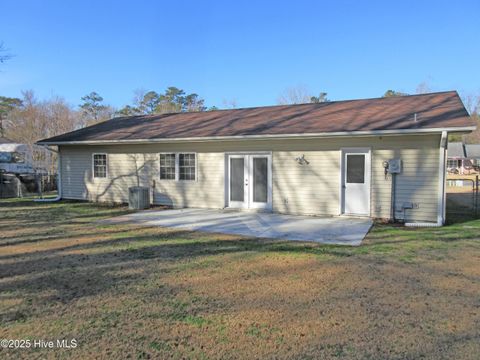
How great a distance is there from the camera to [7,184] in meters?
16.8

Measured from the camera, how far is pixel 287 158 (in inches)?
420

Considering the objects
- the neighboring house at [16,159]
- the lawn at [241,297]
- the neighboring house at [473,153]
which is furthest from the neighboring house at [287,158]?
the neighboring house at [473,153]

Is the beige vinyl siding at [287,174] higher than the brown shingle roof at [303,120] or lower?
lower

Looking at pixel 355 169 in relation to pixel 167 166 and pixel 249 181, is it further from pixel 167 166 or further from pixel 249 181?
pixel 167 166

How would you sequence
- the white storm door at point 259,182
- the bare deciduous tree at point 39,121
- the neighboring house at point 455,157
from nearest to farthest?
the white storm door at point 259,182, the bare deciduous tree at point 39,121, the neighboring house at point 455,157

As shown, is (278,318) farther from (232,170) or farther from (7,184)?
(7,184)

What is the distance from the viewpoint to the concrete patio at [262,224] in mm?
7719

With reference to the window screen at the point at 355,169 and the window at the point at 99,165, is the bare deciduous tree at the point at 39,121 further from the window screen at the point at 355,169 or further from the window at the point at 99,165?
the window screen at the point at 355,169

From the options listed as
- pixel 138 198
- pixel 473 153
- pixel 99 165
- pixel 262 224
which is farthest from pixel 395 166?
pixel 473 153

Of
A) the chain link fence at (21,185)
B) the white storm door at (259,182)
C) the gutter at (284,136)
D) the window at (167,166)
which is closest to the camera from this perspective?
the gutter at (284,136)

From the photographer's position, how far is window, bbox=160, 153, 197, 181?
1212 cm

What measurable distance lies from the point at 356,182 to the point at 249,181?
3.24m

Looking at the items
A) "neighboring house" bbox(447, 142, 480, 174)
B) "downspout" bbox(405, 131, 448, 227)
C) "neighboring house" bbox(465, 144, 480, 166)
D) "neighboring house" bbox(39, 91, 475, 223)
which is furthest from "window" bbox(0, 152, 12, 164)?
"neighboring house" bbox(465, 144, 480, 166)

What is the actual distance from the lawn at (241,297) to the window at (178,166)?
16.4 ft
